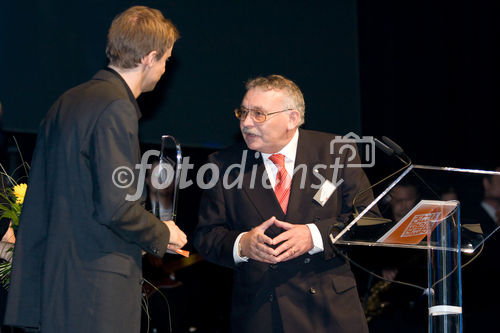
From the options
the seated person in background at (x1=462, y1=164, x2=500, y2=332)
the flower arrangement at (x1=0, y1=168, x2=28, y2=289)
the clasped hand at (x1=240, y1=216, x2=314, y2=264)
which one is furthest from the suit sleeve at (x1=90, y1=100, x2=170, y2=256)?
the seated person in background at (x1=462, y1=164, x2=500, y2=332)

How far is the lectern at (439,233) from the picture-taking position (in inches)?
88.0

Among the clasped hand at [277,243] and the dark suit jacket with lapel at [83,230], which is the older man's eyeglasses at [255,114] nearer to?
the clasped hand at [277,243]

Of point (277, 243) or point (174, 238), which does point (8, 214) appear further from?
point (277, 243)

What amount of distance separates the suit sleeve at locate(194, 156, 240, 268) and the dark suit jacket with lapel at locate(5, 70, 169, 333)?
0.74m

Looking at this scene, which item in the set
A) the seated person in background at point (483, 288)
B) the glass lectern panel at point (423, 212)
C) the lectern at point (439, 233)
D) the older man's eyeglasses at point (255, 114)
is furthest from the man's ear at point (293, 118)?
the seated person in background at point (483, 288)

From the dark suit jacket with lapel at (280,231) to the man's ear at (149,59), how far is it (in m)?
0.86

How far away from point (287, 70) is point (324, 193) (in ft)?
10.0

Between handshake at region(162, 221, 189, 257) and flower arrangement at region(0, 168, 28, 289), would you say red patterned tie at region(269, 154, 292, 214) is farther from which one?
flower arrangement at region(0, 168, 28, 289)

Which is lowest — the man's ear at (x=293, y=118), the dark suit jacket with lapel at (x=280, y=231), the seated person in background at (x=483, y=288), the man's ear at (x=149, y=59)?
the seated person in background at (x=483, y=288)

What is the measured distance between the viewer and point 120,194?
2111 mm

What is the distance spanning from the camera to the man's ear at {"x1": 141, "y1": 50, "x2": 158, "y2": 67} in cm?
242

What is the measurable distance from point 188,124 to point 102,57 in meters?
0.93

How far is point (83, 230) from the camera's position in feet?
6.96

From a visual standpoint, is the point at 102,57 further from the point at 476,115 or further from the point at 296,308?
the point at 476,115
